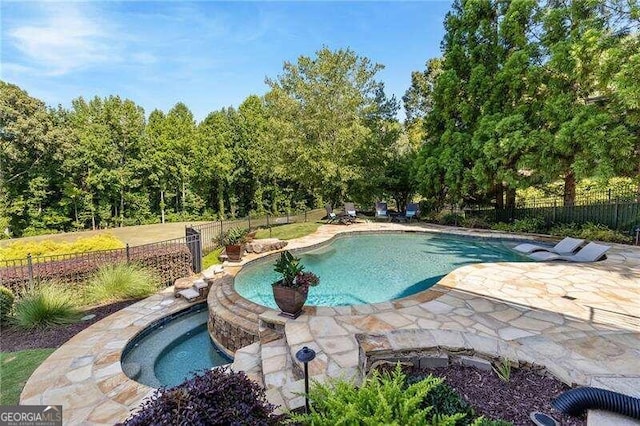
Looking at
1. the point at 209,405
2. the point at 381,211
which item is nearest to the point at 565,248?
the point at 209,405

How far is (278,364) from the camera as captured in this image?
3600 mm

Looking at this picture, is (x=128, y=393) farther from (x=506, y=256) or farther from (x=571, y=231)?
(x=571, y=231)

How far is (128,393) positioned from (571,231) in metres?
12.3

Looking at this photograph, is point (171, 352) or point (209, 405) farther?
point (171, 352)

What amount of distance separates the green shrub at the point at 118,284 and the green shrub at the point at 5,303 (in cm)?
116

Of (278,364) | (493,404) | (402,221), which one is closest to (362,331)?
(278,364)

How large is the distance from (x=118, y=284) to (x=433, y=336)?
676 centimetres

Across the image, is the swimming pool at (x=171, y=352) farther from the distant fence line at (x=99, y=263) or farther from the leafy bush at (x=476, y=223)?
the leafy bush at (x=476, y=223)

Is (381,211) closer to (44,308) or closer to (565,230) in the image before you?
(565,230)

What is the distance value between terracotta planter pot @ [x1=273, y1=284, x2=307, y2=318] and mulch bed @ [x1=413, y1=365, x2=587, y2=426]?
1.88 m

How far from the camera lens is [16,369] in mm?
4312

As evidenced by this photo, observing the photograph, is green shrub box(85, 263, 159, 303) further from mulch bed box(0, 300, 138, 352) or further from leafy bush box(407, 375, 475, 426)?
leafy bush box(407, 375, 475, 426)

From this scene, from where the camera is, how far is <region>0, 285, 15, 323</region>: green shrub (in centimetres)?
566

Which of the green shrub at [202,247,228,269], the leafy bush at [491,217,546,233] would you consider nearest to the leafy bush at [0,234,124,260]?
the green shrub at [202,247,228,269]
